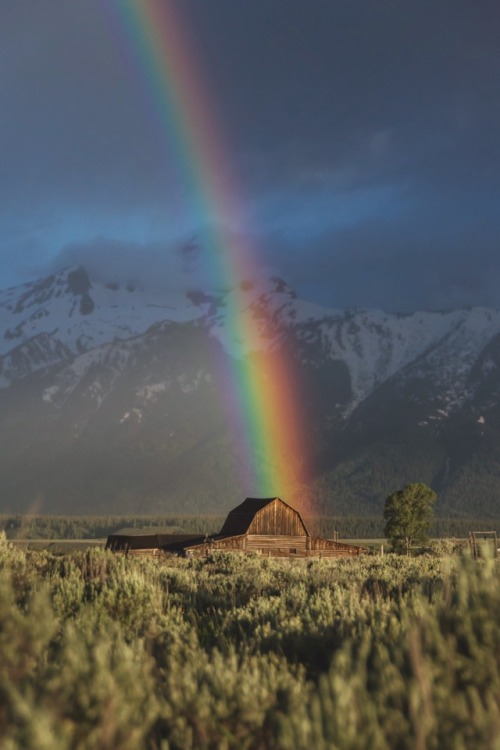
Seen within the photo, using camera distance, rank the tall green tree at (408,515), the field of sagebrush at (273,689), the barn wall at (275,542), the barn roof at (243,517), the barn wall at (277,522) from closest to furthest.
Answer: the field of sagebrush at (273,689) → the barn wall at (275,542) → the barn roof at (243,517) → the barn wall at (277,522) → the tall green tree at (408,515)

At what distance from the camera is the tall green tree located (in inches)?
2581

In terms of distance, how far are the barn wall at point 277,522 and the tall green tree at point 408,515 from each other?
7.38 metres

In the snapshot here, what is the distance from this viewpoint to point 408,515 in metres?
65.9

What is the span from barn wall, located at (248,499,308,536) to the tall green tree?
24.2ft

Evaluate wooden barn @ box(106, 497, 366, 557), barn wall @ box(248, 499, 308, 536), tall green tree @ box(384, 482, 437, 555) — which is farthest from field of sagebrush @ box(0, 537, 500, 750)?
tall green tree @ box(384, 482, 437, 555)

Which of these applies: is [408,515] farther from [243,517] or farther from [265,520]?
[243,517]

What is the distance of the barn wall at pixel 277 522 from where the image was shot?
6222cm

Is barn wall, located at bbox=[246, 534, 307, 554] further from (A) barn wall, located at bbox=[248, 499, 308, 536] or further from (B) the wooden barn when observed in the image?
(A) barn wall, located at bbox=[248, 499, 308, 536]

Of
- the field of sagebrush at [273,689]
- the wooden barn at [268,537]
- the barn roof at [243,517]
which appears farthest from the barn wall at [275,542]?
the field of sagebrush at [273,689]

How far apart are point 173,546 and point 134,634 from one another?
55942 millimetres

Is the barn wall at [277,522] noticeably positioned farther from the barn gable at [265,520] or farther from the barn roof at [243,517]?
the barn roof at [243,517]

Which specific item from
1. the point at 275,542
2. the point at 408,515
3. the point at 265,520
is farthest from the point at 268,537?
the point at 408,515

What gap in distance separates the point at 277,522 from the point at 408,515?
11.1 m

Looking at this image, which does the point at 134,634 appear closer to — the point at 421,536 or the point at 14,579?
the point at 14,579
